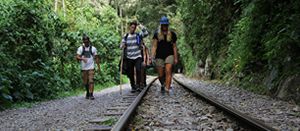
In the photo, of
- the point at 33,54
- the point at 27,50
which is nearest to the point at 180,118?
the point at 27,50

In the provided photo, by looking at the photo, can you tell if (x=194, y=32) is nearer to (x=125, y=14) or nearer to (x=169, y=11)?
(x=169, y=11)

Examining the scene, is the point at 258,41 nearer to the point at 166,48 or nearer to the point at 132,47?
the point at 166,48

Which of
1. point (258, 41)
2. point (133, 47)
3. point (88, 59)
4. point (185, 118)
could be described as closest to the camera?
point (185, 118)

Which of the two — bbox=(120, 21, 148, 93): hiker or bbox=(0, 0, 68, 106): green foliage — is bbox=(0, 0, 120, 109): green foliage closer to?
bbox=(0, 0, 68, 106): green foliage

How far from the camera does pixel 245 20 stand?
11.6 meters

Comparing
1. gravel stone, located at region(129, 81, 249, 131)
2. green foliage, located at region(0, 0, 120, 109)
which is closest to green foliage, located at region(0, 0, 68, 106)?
green foliage, located at region(0, 0, 120, 109)

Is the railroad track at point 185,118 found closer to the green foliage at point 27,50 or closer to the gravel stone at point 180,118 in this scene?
the gravel stone at point 180,118

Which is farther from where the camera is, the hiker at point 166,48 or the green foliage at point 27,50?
the hiker at point 166,48

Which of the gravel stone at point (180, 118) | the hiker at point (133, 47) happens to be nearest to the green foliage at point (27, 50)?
the hiker at point (133, 47)

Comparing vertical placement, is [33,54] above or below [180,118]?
above

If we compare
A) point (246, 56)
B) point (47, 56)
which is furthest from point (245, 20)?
point (47, 56)

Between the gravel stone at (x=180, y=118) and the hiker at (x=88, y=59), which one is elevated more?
the hiker at (x=88, y=59)

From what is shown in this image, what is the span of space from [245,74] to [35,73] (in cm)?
613

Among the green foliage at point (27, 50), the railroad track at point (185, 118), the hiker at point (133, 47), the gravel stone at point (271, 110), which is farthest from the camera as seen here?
the hiker at point (133, 47)
